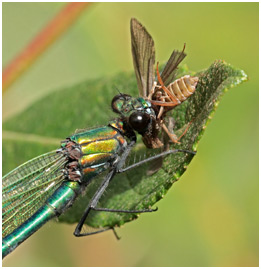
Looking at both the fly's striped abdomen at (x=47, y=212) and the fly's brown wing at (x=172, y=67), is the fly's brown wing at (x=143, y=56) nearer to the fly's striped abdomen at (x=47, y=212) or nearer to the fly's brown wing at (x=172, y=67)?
the fly's brown wing at (x=172, y=67)

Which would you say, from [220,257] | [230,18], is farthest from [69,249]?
[230,18]

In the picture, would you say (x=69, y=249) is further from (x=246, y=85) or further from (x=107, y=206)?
(x=246, y=85)

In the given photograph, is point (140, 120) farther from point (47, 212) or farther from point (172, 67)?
point (47, 212)

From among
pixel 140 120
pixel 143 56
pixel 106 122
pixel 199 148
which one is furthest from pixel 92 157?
pixel 199 148

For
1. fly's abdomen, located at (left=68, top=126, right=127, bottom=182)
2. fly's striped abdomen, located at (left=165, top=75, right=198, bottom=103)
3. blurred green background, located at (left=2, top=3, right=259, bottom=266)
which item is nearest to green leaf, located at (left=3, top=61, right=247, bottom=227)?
fly's striped abdomen, located at (left=165, top=75, right=198, bottom=103)

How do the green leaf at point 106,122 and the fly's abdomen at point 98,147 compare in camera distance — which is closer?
the green leaf at point 106,122

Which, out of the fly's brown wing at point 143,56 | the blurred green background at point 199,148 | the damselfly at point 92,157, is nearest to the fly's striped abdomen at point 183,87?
the damselfly at point 92,157

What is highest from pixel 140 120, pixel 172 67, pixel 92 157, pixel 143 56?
pixel 143 56
